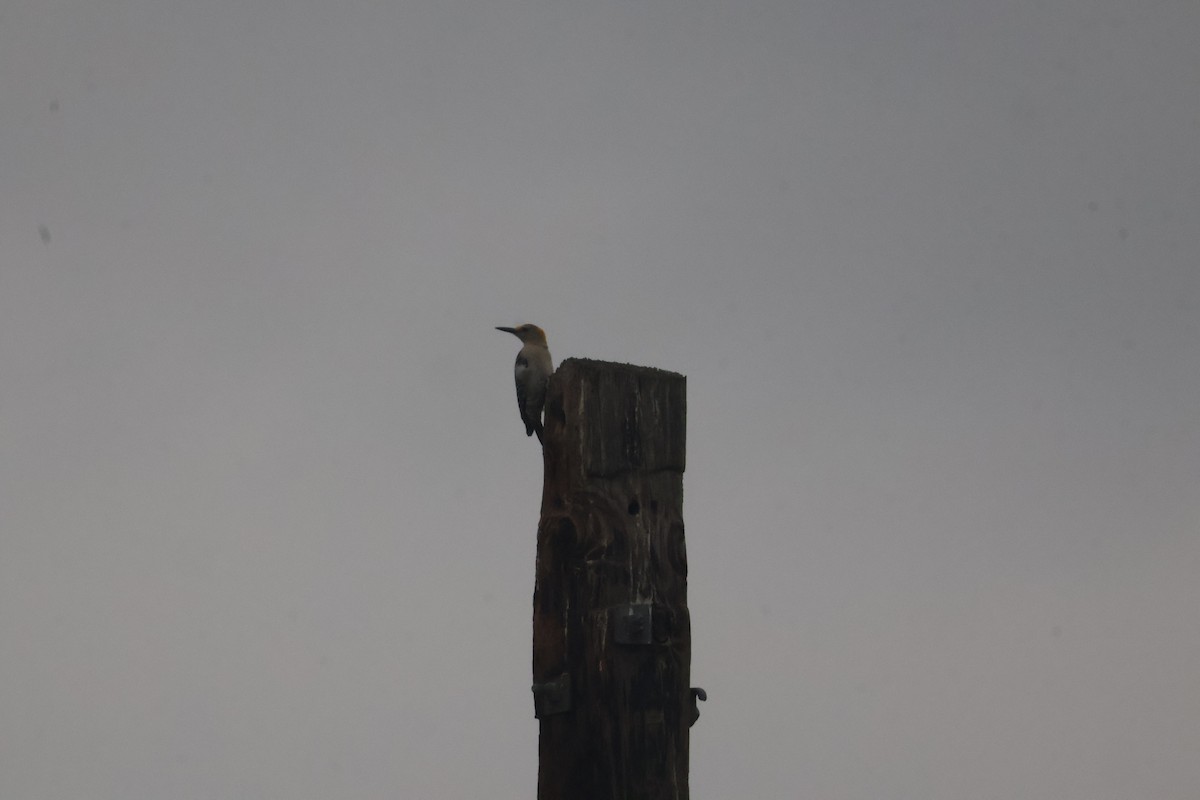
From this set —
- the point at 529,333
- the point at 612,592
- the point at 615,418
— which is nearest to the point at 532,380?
the point at 529,333

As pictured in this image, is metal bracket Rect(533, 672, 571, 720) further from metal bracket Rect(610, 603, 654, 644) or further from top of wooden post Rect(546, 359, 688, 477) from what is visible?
top of wooden post Rect(546, 359, 688, 477)

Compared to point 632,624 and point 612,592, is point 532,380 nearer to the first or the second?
point 612,592

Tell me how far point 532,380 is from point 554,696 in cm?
211

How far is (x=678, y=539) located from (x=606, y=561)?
0.41 meters

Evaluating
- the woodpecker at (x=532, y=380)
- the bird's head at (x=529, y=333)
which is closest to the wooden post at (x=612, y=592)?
the woodpecker at (x=532, y=380)

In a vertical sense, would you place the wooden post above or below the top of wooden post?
below

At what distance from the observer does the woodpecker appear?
7500 millimetres

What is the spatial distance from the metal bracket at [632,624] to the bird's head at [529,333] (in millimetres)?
2370

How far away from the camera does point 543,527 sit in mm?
6219

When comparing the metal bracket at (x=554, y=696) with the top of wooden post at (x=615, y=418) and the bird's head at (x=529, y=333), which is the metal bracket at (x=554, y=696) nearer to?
the top of wooden post at (x=615, y=418)

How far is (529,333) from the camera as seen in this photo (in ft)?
26.1

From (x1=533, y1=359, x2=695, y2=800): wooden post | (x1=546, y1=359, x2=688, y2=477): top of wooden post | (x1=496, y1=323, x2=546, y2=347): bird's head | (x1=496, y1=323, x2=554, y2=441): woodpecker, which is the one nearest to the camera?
(x1=533, y1=359, x2=695, y2=800): wooden post

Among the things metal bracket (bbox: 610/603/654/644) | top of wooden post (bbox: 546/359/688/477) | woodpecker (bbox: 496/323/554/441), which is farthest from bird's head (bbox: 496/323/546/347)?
metal bracket (bbox: 610/603/654/644)

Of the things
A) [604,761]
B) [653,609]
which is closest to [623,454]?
[653,609]
